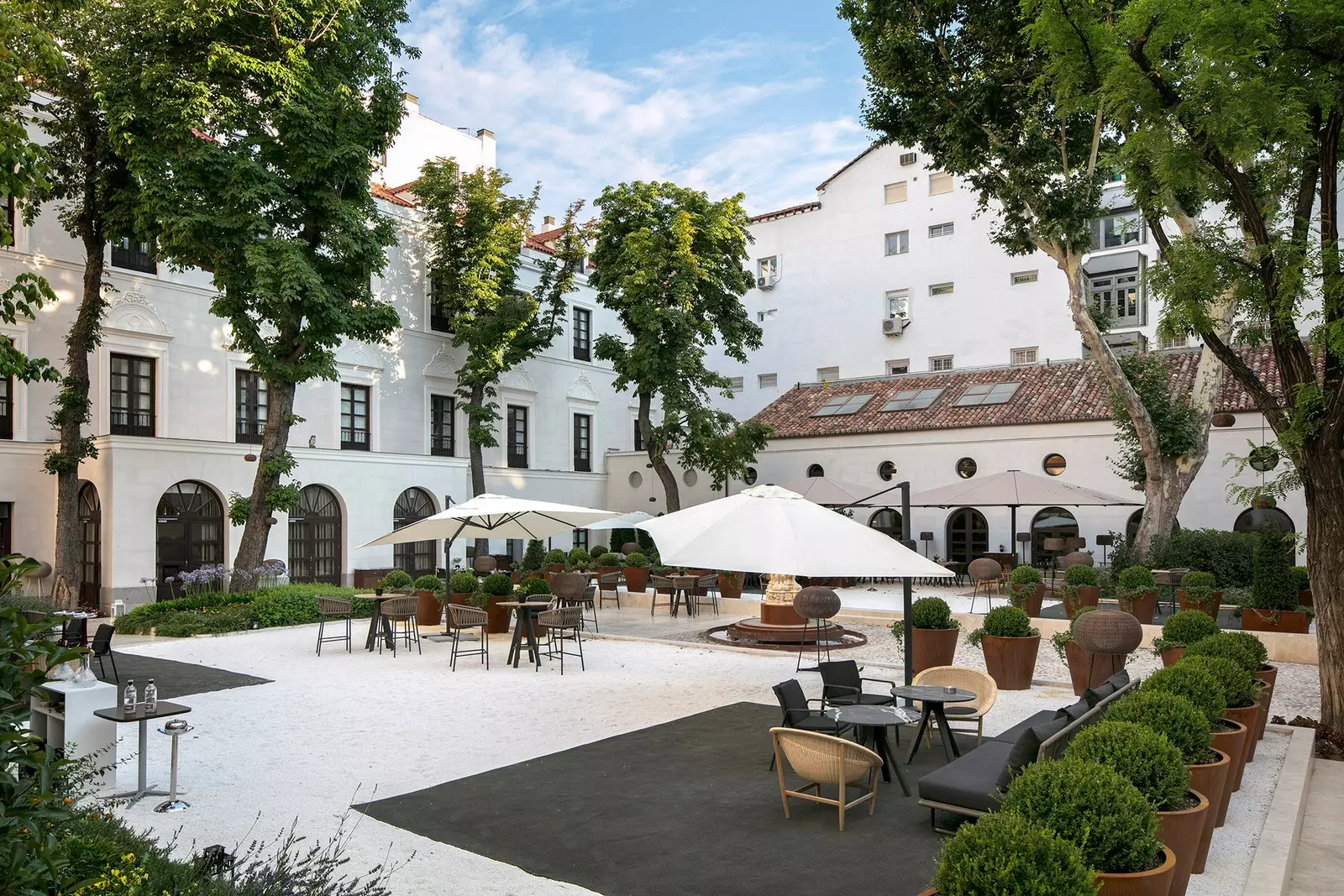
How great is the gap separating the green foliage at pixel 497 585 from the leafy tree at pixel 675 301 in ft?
37.8

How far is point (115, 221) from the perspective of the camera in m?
19.5

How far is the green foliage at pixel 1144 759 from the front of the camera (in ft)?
16.0

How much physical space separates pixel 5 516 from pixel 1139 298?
32292mm

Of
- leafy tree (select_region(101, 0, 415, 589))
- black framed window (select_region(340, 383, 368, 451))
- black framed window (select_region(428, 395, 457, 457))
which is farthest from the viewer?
black framed window (select_region(428, 395, 457, 457))

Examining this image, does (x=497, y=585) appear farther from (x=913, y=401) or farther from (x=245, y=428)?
(x=913, y=401)

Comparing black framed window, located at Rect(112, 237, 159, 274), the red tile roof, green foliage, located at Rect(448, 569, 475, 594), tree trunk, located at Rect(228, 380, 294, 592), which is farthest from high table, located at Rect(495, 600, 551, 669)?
the red tile roof

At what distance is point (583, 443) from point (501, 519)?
679 inches

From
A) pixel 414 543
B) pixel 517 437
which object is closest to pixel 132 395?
pixel 414 543

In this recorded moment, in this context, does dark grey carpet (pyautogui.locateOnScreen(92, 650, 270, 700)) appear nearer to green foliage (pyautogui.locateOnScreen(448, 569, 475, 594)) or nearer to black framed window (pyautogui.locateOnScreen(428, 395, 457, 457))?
green foliage (pyautogui.locateOnScreen(448, 569, 475, 594))

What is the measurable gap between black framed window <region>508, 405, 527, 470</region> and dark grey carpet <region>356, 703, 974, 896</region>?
76.5 feet

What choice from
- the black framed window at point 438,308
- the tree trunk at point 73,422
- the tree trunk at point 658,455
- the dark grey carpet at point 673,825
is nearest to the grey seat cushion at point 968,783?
the dark grey carpet at point 673,825

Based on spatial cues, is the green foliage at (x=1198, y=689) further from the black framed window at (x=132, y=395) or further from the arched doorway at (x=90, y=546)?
the black framed window at (x=132, y=395)

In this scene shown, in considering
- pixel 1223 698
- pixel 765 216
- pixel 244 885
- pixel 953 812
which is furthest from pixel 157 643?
pixel 765 216

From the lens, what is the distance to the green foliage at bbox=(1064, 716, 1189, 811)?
4.88m
